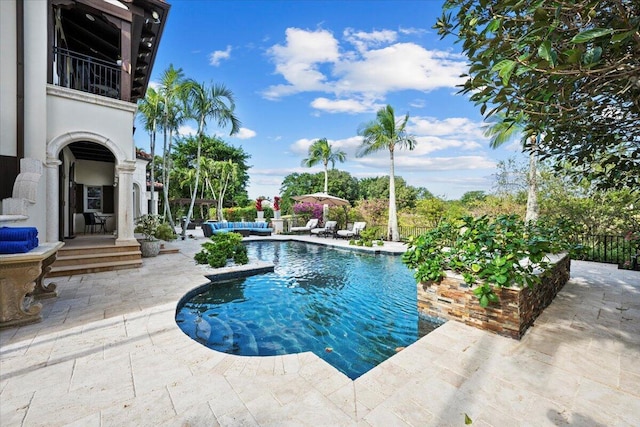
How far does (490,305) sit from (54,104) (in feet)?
31.5

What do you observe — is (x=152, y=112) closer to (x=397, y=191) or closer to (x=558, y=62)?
(x=558, y=62)

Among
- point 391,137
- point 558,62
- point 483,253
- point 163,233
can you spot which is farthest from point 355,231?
point 558,62

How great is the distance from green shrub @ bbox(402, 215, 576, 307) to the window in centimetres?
1303

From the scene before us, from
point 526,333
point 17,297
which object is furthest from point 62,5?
point 526,333

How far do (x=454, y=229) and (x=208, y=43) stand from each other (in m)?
15.2

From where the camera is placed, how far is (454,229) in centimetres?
473

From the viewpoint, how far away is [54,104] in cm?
635

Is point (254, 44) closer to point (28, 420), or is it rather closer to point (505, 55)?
point (505, 55)

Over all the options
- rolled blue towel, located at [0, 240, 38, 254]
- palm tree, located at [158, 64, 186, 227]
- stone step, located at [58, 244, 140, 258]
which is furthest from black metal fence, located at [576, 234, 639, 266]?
palm tree, located at [158, 64, 186, 227]

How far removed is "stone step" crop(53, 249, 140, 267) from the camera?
21.4 ft

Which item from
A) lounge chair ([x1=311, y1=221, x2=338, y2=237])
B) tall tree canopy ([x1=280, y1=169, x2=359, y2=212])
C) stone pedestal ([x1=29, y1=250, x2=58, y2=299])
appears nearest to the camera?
stone pedestal ([x1=29, y1=250, x2=58, y2=299])

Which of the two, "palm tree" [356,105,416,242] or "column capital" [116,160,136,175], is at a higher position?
"palm tree" [356,105,416,242]

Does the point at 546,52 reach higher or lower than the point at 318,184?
lower

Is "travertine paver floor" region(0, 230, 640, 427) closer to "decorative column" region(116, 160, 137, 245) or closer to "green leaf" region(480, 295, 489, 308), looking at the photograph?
"green leaf" region(480, 295, 489, 308)
